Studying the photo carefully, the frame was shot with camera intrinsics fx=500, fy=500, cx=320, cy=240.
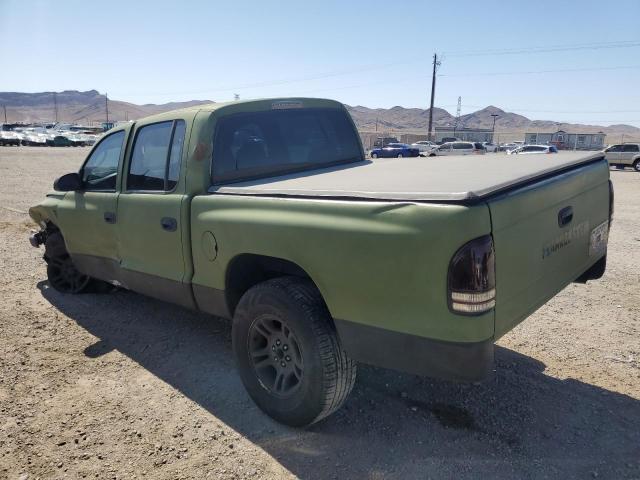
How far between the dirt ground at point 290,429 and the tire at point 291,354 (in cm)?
21

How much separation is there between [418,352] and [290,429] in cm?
112

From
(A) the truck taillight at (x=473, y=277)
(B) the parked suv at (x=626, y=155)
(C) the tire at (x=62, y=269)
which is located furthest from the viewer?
(B) the parked suv at (x=626, y=155)

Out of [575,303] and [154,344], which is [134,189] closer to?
[154,344]

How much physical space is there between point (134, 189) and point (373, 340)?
2.49 metres

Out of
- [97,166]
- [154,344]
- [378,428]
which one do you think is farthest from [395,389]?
[97,166]

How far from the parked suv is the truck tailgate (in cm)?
3125

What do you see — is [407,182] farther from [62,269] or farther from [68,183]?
[62,269]

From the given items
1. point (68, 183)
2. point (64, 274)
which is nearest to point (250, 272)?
point (68, 183)

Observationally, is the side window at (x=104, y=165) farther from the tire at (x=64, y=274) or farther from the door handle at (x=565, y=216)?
the door handle at (x=565, y=216)

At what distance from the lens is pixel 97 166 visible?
4.61 metres

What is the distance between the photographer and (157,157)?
151 inches

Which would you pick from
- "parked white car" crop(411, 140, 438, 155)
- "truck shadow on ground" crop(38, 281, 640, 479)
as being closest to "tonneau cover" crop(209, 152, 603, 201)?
"truck shadow on ground" crop(38, 281, 640, 479)

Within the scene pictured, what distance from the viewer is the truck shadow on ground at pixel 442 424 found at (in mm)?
2664

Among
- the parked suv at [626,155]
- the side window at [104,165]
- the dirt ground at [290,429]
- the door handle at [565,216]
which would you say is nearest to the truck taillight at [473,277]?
the door handle at [565,216]
